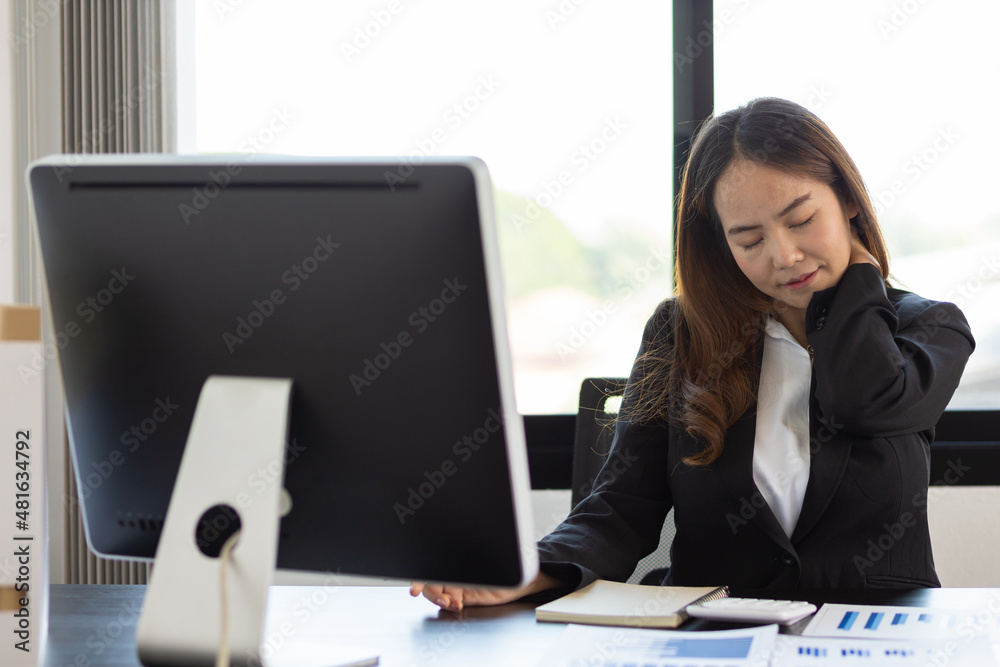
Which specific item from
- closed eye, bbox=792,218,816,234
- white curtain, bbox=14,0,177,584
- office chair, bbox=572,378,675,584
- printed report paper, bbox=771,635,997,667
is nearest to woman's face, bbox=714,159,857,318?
closed eye, bbox=792,218,816,234

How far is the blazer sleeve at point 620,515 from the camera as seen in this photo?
Answer: 118 centimetres

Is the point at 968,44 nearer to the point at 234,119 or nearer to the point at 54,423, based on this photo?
the point at 234,119

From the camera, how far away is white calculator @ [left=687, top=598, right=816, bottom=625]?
3.05ft

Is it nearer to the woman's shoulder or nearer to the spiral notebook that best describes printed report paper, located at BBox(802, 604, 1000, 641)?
the spiral notebook

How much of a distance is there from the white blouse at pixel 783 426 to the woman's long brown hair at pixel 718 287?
0.02 meters

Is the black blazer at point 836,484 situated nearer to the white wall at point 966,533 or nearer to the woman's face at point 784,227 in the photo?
the woman's face at point 784,227

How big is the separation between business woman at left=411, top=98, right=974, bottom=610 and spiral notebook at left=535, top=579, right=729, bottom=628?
0.46 feet

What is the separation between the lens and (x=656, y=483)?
145 cm

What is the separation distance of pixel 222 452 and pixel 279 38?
190cm

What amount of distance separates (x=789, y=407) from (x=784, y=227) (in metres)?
0.31

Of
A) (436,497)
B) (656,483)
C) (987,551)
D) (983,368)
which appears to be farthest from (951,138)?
(436,497)

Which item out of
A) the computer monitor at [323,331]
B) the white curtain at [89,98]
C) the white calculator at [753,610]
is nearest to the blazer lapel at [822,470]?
the white calculator at [753,610]

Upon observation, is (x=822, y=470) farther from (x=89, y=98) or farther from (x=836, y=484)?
(x=89, y=98)

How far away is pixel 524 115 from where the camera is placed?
231 centimetres
